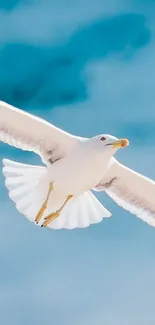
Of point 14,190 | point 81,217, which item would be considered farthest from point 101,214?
point 14,190

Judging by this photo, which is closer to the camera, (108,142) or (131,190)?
(108,142)

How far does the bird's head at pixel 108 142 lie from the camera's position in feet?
46.1

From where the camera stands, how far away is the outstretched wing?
14547 millimetres

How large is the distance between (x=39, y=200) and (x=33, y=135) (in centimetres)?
87

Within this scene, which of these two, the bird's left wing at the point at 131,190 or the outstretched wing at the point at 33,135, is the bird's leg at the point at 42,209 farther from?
the bird's left wing at the point at 131,190

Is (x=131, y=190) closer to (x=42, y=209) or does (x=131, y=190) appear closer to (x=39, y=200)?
(x=39, y=200)

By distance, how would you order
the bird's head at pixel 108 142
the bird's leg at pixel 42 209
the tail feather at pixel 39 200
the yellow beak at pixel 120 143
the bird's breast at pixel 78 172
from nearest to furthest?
the yellow beak at pixel 120 143 → the bird's head at pixel 108 142 → the bird's breast at pixel 78 172 → the bird's leg at pixel 42 209 → the tail feather at pixel 39 200

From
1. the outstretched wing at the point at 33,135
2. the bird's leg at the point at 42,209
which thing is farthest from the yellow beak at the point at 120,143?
the bird's leg at the point at 42,209

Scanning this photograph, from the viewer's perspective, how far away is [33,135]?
14953 millimetres

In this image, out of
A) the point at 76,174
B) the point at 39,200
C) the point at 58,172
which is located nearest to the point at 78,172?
the point at 76,174

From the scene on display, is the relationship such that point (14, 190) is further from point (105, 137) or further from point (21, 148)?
point (105, 137)

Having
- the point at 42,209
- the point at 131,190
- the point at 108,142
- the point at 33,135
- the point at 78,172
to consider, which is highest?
the point at 33,135

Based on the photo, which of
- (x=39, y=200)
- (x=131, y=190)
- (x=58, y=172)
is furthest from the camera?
(x=131, y=190)

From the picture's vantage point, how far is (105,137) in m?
14.3
